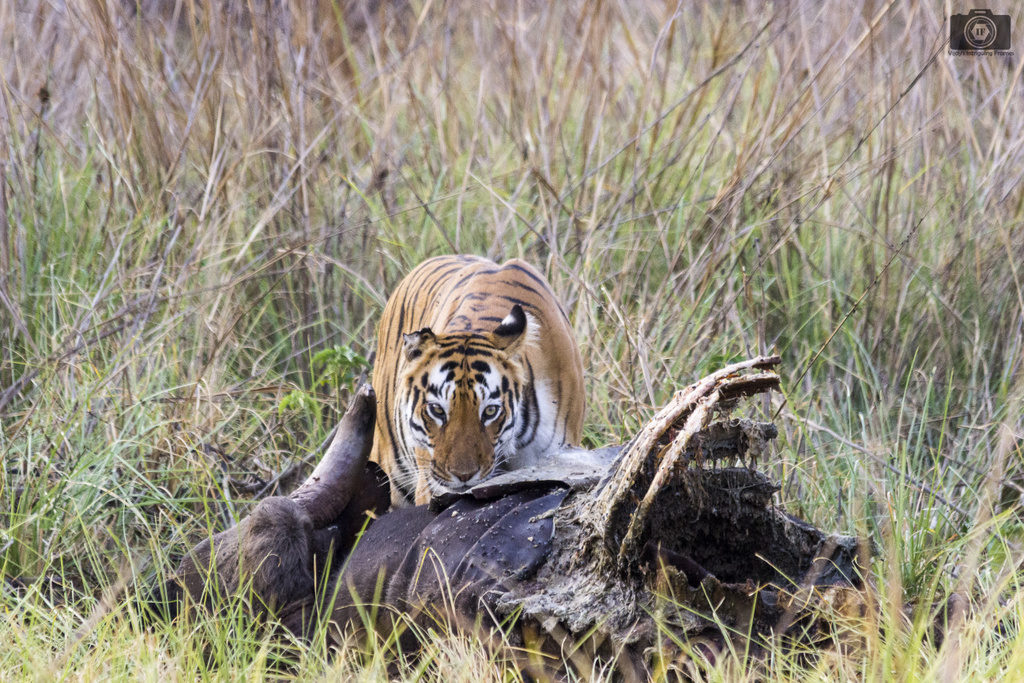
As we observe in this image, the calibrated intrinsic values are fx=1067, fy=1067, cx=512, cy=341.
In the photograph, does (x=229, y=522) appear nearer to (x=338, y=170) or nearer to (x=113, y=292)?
(x=113, y=292)

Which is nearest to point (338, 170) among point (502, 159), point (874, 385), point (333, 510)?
point (502, 159)

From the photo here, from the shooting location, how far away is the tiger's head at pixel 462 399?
2.98 meters

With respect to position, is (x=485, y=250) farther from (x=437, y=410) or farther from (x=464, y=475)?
(x=464, y=475)

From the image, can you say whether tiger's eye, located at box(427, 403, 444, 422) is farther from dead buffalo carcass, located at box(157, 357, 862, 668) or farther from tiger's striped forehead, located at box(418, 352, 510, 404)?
dead buffalo carcass, located at box(157, 357, 862, 668)

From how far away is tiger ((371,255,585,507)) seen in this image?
302cm

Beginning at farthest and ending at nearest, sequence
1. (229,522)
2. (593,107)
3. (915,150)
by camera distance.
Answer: (593,107), (915,150), (229,522)

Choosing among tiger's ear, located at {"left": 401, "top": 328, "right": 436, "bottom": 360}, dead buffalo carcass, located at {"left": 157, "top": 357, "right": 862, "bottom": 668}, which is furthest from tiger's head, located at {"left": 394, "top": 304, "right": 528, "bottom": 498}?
dead buffalo carcass, located at {"left": 157, "top": 357, "right": 862, "bottom": 668}

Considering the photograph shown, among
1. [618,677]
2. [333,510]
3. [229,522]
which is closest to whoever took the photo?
[618,677]

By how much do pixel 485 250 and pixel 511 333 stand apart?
1725 millimetres

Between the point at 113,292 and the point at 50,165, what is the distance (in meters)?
1.04

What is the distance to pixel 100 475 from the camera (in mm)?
3457

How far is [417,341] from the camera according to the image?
122 inches

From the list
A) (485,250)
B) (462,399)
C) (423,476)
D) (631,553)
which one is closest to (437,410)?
(462,399)

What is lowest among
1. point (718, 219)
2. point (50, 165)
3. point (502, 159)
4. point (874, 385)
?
point (874, 385)
